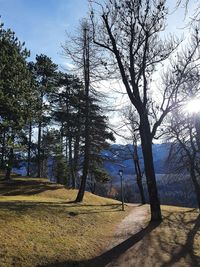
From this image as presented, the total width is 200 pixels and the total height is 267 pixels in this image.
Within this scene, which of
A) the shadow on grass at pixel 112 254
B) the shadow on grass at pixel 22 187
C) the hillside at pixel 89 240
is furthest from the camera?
the shadow on grass at pixel 22 187

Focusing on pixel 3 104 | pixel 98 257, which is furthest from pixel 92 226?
pixel 3 104

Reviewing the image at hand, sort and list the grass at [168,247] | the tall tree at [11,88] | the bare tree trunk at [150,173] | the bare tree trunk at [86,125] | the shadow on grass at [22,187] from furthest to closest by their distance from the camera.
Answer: the shadow on grass at [22,187] → the bare tree trunk at [86,125] → the tall tree at [11,88] → the bare tree trunk at [150,173] → the grass at [168,247]

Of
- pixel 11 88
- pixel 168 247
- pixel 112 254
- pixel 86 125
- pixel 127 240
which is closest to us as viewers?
pixel 112 254

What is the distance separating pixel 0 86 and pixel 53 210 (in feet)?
21.0

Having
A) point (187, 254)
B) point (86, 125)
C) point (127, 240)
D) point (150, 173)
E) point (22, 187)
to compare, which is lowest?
point (187, 254)

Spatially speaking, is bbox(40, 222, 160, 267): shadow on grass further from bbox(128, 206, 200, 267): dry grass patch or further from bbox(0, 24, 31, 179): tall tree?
bbox(0, 24, 31, 179): tall tree

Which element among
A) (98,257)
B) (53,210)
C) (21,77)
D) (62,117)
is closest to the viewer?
(98,257)

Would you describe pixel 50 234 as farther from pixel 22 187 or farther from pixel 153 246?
pixel 22 187

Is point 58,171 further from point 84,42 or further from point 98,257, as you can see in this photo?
point 98,257

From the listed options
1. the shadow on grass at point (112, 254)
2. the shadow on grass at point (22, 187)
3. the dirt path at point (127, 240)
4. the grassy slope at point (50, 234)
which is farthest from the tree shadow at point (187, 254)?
the shadow on grass at point (22, 187)

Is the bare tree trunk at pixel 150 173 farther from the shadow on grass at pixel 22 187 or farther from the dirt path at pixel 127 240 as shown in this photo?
the shadow on grass at pixel 22 187

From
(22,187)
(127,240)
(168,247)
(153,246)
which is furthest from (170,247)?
(22,187)

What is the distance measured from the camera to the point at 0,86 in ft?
58.6

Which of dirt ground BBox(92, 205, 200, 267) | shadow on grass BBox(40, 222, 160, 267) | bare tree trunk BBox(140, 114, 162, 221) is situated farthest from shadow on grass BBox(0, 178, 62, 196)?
shadow on grass BBox(40, 222, 160, 267)
